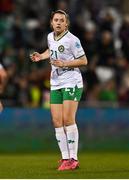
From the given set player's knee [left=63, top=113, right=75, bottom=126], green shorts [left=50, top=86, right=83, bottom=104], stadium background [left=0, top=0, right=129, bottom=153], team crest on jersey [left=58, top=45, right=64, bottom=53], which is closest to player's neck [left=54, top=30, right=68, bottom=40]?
team crest on jersey [left=58, top=45, right=64, bottom=53]

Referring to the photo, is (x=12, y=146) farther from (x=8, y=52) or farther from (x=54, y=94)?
(x=54, y=94)

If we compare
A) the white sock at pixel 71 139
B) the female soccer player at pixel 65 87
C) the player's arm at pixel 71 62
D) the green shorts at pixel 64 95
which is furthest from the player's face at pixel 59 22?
the white sock at pixel 71 139

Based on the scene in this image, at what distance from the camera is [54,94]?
12992 mm

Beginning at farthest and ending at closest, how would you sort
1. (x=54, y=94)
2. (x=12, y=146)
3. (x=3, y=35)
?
(x=3, y=35)
(x=12, y=146)
(x=54, y=94)

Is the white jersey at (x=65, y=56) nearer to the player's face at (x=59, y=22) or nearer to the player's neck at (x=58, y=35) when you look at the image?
the player's neck at (x=58, y=35)

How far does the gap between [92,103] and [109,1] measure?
4511mm

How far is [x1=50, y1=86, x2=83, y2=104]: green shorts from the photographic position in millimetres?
12859

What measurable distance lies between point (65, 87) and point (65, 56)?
0.50 metres

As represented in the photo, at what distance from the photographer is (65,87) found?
1291 cm

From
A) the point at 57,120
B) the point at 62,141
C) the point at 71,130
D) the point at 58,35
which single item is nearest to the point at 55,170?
the point at 62,141

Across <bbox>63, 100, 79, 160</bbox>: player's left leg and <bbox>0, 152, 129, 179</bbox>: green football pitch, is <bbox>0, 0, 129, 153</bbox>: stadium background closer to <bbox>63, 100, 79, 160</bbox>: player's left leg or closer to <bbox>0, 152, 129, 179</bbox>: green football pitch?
<bbox>0, 152, 129, 179</bbox>: green football pitch

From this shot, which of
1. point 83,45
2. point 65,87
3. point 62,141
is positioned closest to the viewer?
point 65,87

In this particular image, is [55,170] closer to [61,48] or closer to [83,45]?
[61,48]

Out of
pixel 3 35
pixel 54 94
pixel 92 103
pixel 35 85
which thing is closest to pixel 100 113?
pixel 92 103
